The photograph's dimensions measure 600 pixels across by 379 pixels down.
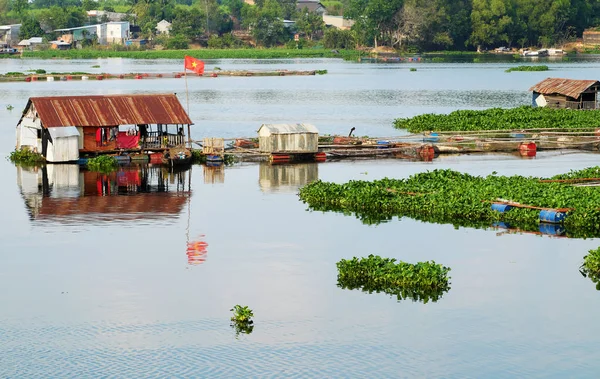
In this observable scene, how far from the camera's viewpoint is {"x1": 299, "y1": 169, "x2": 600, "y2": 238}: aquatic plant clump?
41.9 meters

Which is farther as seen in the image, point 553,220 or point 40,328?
point 553,220

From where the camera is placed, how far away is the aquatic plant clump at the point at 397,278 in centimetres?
3322

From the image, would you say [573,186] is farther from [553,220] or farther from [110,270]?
[110,270]

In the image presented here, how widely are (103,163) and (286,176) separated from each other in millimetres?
10351

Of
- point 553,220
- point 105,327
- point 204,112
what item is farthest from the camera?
point 204,112

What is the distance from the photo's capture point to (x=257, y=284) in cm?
3425

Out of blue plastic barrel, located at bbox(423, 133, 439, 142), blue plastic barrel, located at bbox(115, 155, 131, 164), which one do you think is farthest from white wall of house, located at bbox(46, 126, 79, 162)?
blue plastic barrel, located at bbox(423, 133, 439, 142)

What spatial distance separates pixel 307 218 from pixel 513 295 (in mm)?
13307

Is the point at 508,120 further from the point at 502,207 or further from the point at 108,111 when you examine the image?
the point at 502,207

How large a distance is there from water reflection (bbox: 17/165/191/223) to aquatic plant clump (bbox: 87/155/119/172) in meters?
0.60

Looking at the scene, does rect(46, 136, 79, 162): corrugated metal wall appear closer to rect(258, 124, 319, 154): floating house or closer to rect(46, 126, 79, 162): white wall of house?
rect(46, 126, 79, 162): white wall of house

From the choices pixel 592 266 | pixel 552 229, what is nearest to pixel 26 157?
pixel 552 229

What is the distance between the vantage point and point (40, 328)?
98.8ft

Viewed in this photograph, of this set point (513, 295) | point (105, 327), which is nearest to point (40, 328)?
point (105, 327)
